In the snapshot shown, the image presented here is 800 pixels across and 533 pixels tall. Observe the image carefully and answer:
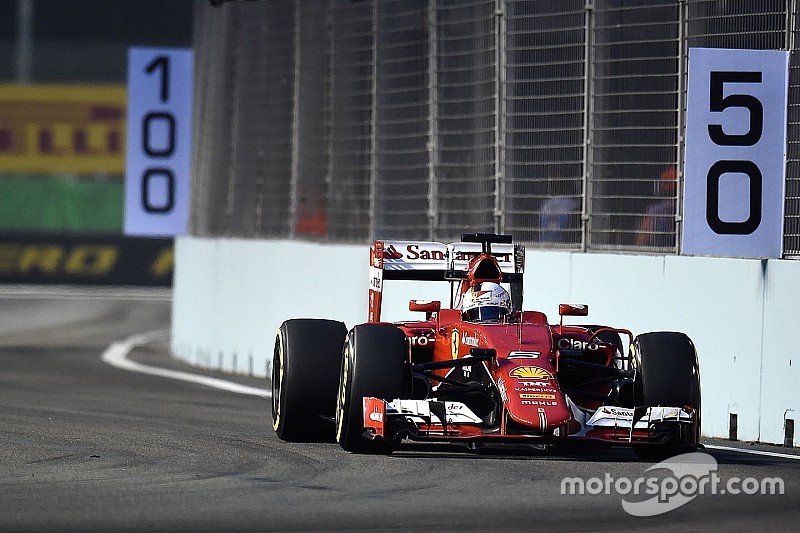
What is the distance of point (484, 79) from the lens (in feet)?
55.2

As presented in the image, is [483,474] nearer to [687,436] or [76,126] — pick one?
[687,436]

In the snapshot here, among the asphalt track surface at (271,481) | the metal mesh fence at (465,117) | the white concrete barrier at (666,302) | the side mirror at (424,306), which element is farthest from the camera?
the metal mesh fence at (465,117)

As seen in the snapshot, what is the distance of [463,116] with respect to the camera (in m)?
17.3

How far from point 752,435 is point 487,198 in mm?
4563

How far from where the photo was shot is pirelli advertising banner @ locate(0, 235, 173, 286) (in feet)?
139

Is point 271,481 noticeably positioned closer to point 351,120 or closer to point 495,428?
point 495,428

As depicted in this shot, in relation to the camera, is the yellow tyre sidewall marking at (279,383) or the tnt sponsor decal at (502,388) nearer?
the tnt sponsor decal at (502,388)

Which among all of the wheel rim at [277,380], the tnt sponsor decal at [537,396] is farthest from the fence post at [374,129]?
the tnt sponsor decal at [537,396]

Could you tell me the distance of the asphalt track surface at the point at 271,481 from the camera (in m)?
8.50

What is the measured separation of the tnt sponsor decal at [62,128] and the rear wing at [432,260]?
3907 centimetres

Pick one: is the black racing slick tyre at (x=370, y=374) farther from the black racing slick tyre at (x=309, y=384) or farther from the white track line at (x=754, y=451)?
the white track line at (x=754, y=451)

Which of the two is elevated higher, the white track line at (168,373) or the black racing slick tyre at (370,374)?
the black racing slick tyre at (370,374)

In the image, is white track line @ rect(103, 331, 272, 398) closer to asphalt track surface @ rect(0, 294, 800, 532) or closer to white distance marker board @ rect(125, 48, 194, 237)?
white distance marker board @ rect(125, 48, 194, 237)

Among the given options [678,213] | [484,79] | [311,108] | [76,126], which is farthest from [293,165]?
[76,126]
